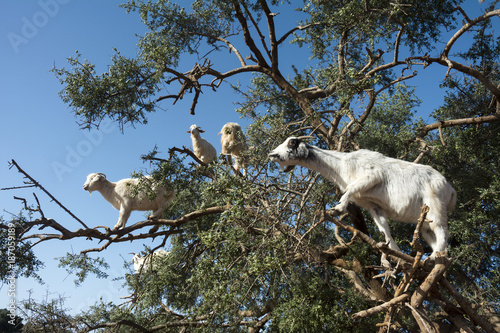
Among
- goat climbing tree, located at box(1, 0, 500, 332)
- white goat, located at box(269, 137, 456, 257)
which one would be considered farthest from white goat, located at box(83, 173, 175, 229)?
white goat, located at box(269, 137, 456, 257)

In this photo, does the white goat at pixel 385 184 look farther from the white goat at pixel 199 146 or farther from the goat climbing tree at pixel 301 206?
the white goat at pixel 199 146

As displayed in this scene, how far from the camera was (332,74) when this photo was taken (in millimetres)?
7438

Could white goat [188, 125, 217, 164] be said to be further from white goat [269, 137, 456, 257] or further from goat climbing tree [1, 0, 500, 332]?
white goat [269, 137, 456, 257]

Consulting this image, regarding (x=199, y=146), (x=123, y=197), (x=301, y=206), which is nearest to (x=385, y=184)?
(x=301, y=206)

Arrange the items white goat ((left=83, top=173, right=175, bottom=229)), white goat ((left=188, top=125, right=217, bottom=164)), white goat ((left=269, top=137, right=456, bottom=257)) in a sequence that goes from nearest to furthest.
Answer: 1. white goat ((left=269, top=137, right=456, bottom=257))
2. white goat ((left=83, top=173, right=175, bottom=229))
3. white goat ((left=188, top=125, right=217, bottom=164))

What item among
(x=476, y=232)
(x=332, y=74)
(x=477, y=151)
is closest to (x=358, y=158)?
(x=332, y=74)

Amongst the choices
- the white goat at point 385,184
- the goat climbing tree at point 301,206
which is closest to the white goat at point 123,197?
the goat climbing tree at point 301,206

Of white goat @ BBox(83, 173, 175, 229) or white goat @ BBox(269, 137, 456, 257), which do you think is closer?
white goat @ BBox(269, 137, 456, 257)

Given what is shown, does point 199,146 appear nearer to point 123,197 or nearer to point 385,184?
point 123,197

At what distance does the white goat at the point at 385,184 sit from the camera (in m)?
5.16

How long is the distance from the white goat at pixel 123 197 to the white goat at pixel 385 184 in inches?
168

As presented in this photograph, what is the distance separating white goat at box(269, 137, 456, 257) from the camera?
516 centimetres

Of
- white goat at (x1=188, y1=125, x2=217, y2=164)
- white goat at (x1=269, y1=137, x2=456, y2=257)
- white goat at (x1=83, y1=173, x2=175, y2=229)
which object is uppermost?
white goat at (x1=188, y1=125, x2=217, y2=164)

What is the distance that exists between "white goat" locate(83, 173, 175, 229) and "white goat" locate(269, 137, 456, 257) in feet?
14.0
